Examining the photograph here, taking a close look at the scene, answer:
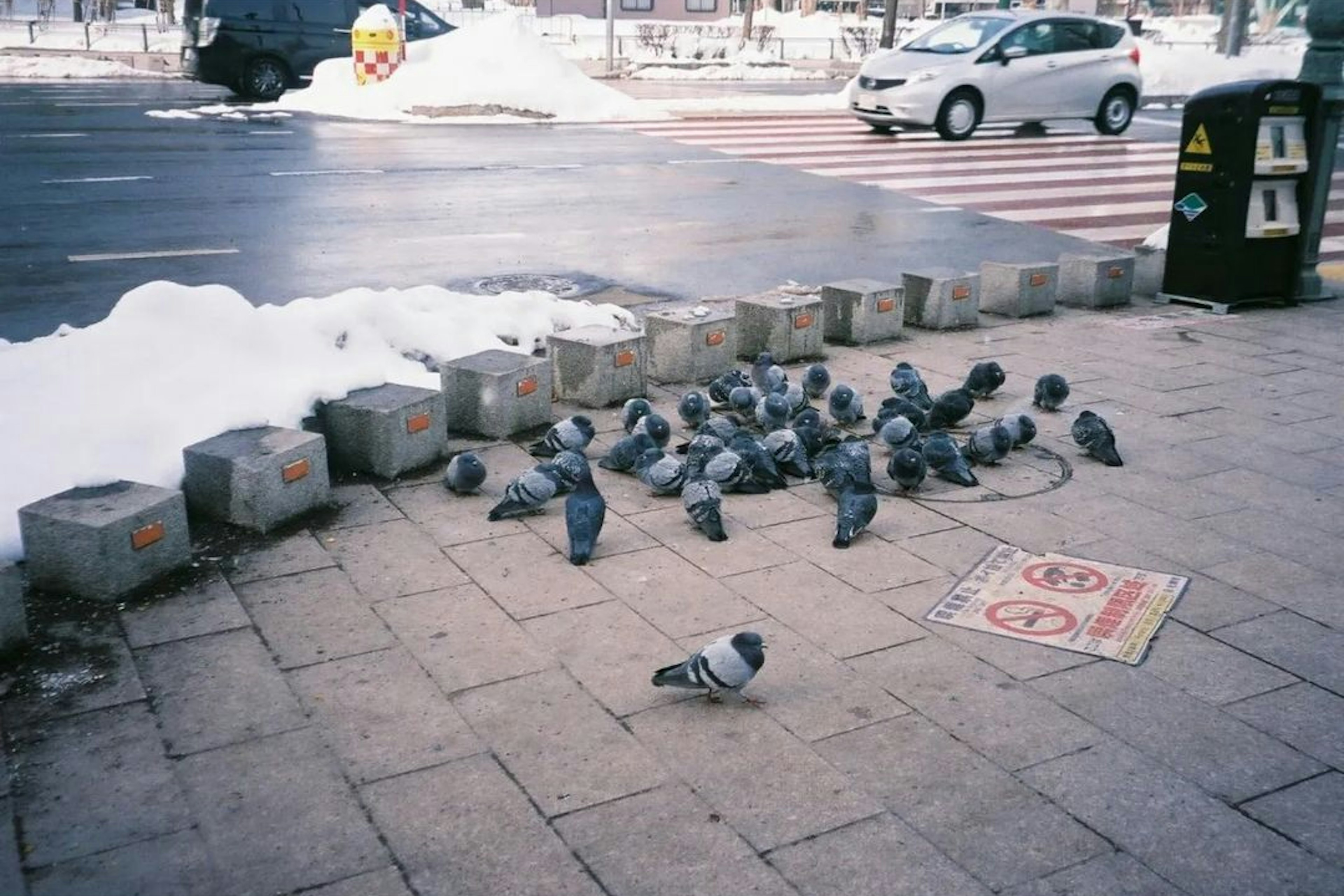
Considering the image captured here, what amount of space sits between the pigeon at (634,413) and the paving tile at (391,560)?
1414 mm

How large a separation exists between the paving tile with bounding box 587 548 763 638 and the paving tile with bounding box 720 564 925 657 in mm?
87

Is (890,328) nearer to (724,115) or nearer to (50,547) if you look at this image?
(50,547)

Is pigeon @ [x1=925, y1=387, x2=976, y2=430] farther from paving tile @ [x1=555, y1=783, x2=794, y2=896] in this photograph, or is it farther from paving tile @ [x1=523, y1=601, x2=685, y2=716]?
paving tile @ [x1=555, y1=783, x2=794, y2=896]

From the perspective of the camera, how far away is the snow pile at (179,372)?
5.12m

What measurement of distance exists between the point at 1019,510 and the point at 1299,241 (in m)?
5.52

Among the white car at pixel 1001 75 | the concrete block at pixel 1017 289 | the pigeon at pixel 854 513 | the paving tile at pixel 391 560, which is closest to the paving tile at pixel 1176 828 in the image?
the pigeon at pixel 854 513

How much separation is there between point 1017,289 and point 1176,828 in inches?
250

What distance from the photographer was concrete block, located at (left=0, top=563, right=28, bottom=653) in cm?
398

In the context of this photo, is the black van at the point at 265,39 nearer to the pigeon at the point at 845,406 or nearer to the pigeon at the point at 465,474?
the pigeon at the point at 845,406

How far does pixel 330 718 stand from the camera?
3.77 meters

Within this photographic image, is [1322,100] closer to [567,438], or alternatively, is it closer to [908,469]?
[908,469]

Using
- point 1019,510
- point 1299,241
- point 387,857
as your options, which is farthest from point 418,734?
point 1299,241

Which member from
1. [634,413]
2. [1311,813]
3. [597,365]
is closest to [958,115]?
[597,365]

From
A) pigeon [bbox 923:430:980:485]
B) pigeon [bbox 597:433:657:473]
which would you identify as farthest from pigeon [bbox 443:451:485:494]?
pigeon [bbox 923:430:980:485]
